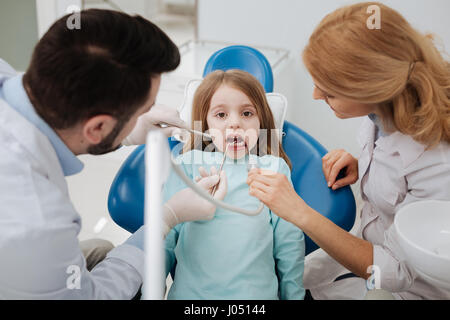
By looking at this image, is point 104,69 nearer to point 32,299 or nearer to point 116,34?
point 116,34

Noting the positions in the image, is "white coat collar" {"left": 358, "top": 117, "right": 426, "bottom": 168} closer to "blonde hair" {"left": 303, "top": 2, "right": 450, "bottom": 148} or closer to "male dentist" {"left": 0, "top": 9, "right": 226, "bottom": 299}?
"blonde hair" {"left": 303, "top": 2, "right": 450, "bottom": 148}

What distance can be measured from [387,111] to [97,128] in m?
0.68

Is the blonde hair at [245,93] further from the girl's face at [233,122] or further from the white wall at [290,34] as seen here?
the white wall at [290,34]

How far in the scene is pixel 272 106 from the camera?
1.57 metres

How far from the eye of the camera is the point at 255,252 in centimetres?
116

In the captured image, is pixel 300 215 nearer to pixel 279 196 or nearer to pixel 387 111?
pixel 279 196

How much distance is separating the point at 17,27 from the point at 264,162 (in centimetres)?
216

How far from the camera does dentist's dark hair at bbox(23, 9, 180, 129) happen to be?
0.74 m

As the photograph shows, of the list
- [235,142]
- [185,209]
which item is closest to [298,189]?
[235,142]

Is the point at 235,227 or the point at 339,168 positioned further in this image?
the point at 339,168

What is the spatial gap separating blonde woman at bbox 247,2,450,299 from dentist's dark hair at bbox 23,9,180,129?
1.28ft

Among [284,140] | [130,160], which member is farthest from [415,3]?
→ [130,160]

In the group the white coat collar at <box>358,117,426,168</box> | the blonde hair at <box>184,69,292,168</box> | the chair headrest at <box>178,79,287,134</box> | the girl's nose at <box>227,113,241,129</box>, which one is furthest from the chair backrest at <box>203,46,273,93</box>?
the white coat collar at <box>358,117,426,168</box>

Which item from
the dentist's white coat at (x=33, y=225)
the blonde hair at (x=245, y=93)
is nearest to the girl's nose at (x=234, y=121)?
the blonde hair at (x=245, y=93)
